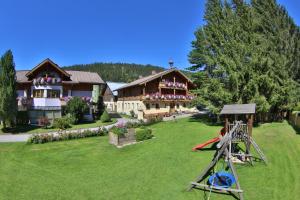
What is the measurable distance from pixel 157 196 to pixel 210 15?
95.8 ft

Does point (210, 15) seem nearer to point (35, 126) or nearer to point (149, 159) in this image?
point (149, 159)

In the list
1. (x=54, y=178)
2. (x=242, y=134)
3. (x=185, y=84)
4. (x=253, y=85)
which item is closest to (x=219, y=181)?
(x=242, y=134)

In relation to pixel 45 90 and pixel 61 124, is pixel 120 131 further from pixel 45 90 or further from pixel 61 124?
pixel 45 90

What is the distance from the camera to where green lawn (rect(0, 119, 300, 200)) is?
549 inches

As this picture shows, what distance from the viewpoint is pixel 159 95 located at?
166 ft

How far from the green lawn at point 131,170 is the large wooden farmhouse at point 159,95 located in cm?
2334

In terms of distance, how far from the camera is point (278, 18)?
37281 mm

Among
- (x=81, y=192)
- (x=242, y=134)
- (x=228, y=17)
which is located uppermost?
(x=228, y=17)

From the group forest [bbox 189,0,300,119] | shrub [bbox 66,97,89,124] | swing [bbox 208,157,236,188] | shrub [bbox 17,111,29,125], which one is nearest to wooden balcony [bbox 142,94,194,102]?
shrub [bbox 66,97,89,124]

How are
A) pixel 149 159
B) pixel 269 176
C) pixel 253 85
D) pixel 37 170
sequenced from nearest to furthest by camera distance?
pixel 269 176, pixel 37 170, pixel 149 159, pixel 253 85

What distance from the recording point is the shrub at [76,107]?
3922 cm

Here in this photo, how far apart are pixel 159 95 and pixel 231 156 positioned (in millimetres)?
32480

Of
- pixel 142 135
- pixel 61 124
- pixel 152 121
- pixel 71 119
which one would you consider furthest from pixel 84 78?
pixel 142 135

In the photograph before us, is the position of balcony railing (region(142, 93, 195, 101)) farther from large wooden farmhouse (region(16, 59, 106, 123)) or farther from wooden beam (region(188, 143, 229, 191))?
wooden beam (region(188, 143, 229, 191))
